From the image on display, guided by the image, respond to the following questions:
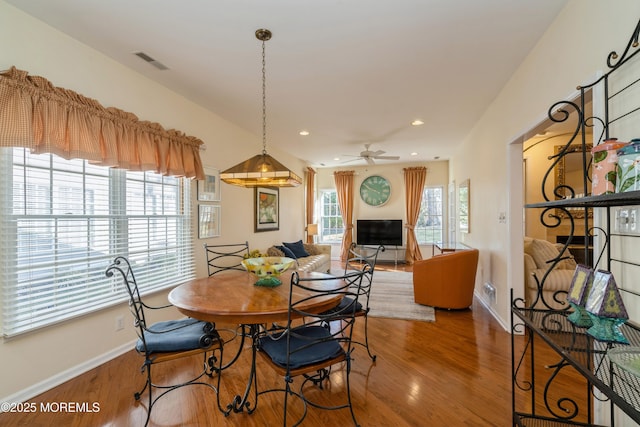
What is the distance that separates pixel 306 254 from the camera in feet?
20.2

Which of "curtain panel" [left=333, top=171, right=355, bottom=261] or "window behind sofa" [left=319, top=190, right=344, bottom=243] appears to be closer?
"curtain panel" [left=333, top=171, right=355, bottom=261]

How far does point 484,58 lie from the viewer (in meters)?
2.67

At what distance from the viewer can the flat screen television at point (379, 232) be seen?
25.7 ft

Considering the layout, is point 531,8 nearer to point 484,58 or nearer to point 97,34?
point 484,58

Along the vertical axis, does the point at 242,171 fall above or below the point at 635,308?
above

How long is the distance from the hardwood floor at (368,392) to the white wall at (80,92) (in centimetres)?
10

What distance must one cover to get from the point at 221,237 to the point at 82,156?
6.94ft

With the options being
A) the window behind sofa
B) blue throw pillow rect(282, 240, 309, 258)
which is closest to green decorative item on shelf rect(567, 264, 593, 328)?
blue throw pillow rect(282, 240, 309, 258)

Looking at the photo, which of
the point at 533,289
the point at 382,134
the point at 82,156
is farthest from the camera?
the point at 382,134

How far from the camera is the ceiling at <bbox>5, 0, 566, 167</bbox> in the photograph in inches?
79.7

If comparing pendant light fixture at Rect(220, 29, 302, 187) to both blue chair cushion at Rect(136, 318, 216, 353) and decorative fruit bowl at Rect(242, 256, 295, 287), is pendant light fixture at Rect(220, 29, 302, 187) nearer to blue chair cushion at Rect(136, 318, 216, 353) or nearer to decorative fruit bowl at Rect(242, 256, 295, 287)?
decorative fruit bowl at Rect(242, 256, 295, 287)

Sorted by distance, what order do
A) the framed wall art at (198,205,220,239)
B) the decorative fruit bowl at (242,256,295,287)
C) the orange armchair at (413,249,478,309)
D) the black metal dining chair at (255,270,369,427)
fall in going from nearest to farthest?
the black metal dining chair at (255,270,369,427), the decorative fruit bowl at (242,256,295,287), the framed wall art at (198,205,220,239), the orange armchair at (413,249,478,309)

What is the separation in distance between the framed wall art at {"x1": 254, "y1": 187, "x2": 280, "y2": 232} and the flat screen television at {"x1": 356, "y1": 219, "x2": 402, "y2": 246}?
9.50 feet

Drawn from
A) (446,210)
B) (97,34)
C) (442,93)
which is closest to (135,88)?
(97,34)
